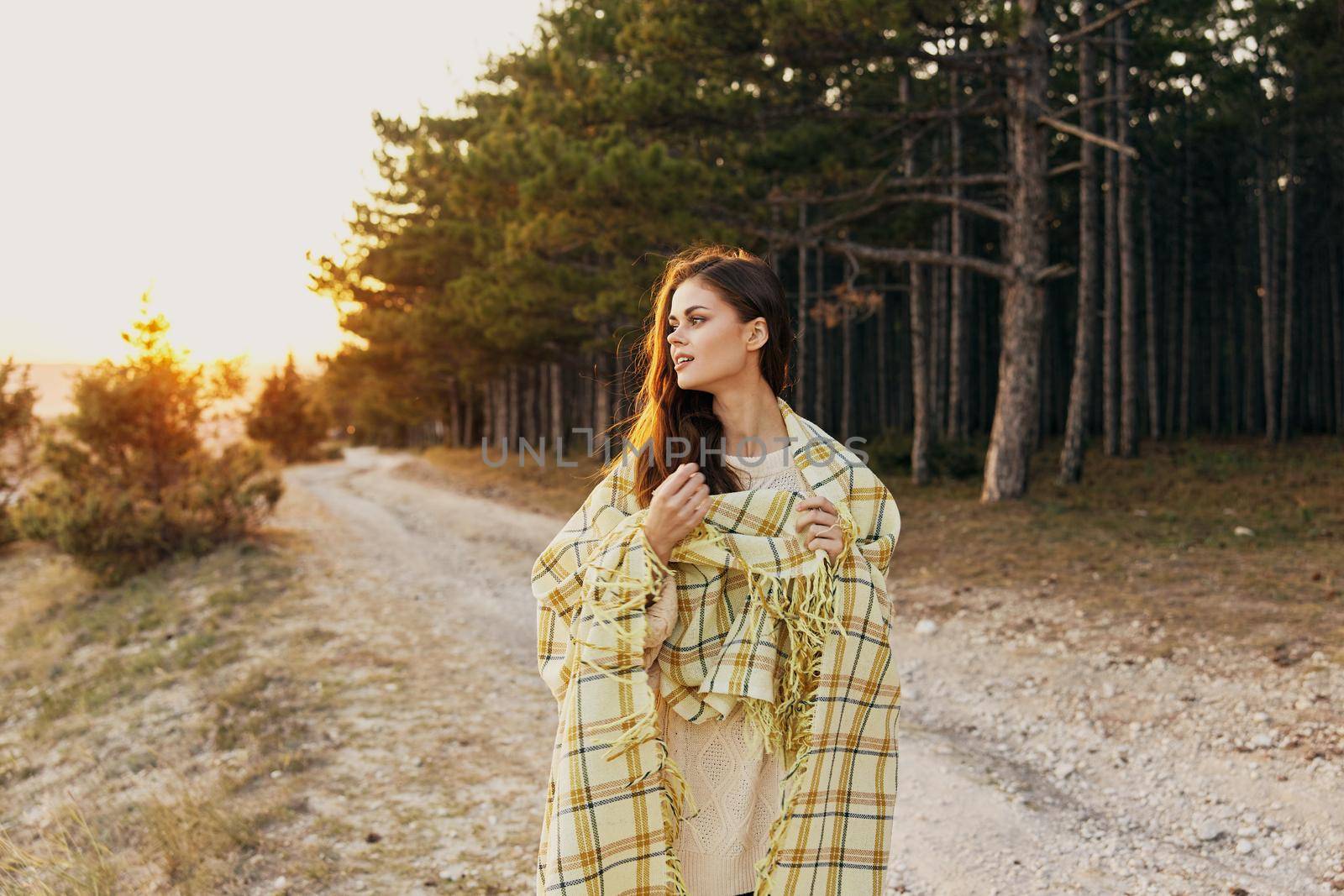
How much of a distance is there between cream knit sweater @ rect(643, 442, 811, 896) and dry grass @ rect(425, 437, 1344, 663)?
1049 millimetres

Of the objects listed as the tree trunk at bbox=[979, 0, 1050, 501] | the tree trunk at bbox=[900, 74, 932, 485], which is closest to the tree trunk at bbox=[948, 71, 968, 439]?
the tree trunk at bbox=[900, 74, 932, 485]

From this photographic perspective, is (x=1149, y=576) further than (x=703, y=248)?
Yes

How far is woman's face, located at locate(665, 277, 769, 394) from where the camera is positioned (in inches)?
78.2

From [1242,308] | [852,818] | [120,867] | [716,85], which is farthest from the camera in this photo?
[1242,308]

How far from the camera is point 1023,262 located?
464 inches

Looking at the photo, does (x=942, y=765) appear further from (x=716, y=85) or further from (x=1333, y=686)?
(x=716, y=85)

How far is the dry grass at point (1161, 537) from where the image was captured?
6.59 metres

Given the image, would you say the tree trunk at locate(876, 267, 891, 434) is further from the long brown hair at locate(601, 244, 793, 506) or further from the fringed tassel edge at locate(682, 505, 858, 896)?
the fringed tassel edge at locate(682, 505, 858, 896)

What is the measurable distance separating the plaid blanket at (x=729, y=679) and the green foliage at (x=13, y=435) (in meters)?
Answer: 17.7

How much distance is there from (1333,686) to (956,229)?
12.1m

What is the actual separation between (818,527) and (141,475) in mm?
13876

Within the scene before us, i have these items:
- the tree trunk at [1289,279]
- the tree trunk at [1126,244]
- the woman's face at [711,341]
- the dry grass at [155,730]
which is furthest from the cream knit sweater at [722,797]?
the tree trunk at [1289,279]

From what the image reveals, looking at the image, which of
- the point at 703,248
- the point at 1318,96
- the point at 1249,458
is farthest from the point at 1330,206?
the point at 703,248

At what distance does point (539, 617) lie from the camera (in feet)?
6.59
